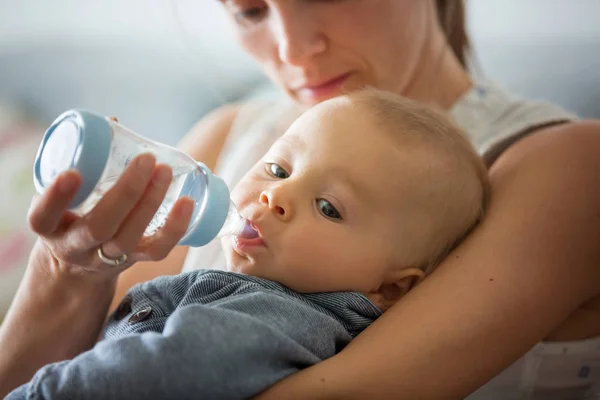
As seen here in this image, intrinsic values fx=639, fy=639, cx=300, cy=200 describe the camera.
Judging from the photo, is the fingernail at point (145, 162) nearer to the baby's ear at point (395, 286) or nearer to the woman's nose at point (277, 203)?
the woman's nose at point (277, 203)

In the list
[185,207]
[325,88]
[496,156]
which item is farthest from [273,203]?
[496,156]

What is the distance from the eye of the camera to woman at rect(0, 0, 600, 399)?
793 mm

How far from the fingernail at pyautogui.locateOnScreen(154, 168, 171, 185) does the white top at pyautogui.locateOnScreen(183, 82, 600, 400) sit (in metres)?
0.54

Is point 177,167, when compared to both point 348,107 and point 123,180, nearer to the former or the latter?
point 123,180

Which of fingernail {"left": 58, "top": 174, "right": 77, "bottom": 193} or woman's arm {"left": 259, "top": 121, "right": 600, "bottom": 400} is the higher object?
fingernail {"left": 58, "top": 174, "right": 77, "bottom": 193}

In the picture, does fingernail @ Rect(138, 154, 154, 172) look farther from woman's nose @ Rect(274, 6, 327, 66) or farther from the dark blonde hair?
woman's nose @ Rect(274, 6, 327, 66)

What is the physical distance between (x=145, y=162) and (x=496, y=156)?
0.73 metres

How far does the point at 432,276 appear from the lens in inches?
37.1

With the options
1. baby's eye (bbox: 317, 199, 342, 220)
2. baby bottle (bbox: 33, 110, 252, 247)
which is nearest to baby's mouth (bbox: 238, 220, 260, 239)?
baby bottle (bbox: 33, 110, 252, 247)

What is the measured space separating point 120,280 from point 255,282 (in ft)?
1.65

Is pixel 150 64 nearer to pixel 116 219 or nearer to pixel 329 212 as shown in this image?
pixel 329 212

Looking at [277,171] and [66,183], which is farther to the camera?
[277,171]

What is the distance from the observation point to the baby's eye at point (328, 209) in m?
0.96

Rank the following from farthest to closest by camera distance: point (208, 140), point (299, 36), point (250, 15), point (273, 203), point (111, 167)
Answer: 1. point (208, 140)
2. point (250, 15)
3. point (299, 36)
4. point (273, 203)
5. point (111, 167)
